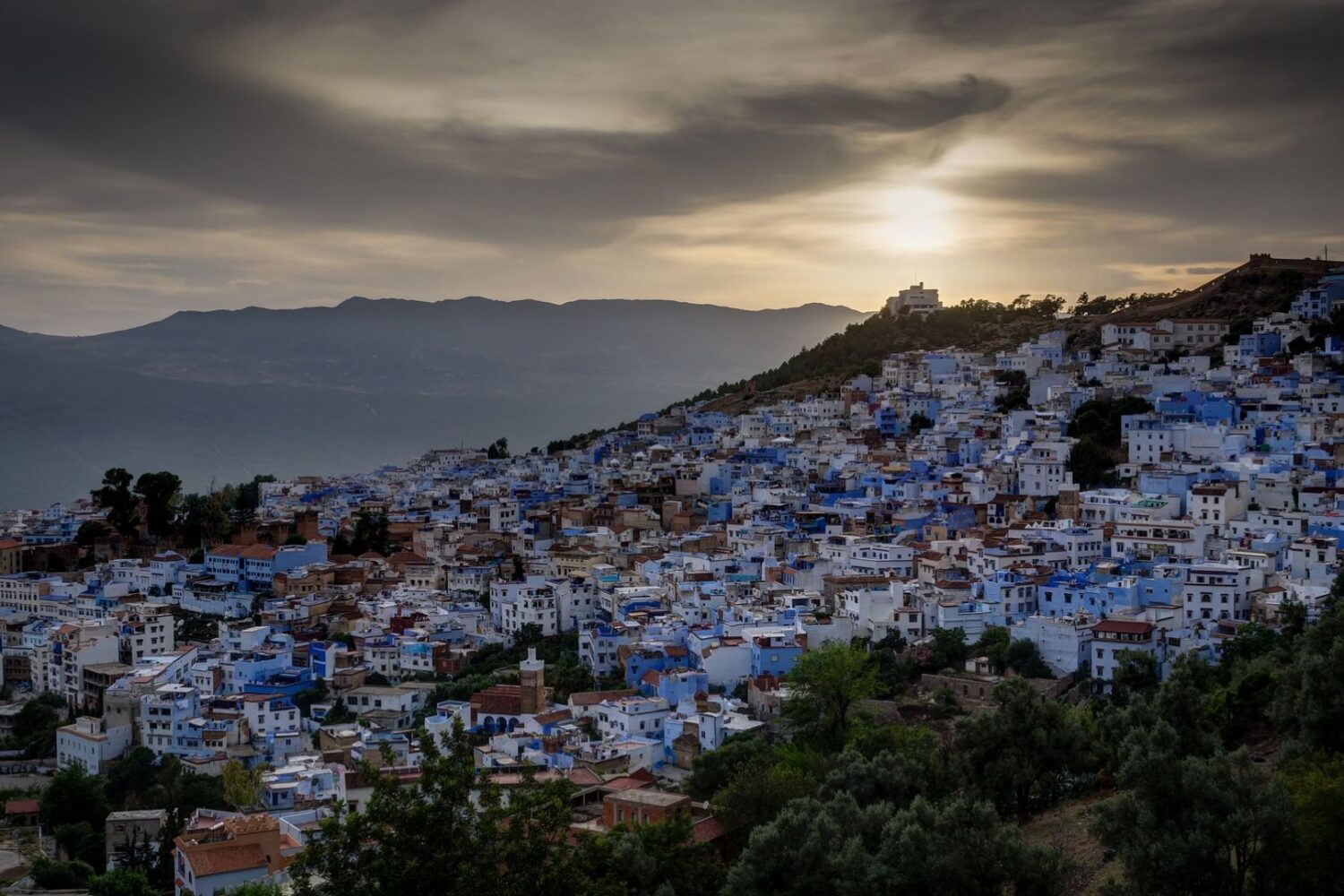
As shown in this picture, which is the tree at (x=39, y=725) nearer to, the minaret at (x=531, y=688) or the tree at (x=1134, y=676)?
the minaret at (x=531, y=688)

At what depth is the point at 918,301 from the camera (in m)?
58.0

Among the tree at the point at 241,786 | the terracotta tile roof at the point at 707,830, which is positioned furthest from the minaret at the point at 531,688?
the terracotta tile roof at the point at 707,830

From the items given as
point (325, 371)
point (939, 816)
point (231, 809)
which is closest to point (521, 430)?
point (325, 371)

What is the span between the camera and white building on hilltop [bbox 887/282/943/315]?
189ft

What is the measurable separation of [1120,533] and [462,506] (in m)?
19.1

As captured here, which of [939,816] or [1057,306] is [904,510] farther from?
[1057,306]

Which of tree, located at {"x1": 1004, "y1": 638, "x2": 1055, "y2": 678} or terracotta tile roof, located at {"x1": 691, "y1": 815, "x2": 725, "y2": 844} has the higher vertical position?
tree, located at {"x1": 1004, "y1": 638, "x2": 1055, "y2": 678}

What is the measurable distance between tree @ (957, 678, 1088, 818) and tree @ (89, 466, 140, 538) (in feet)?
90.8

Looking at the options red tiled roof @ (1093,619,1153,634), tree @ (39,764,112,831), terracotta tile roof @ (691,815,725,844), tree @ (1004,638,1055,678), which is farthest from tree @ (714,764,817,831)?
tree @ (39,764,112,831)

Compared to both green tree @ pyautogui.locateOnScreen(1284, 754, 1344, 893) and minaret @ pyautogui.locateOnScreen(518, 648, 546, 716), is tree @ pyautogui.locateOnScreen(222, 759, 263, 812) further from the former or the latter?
green tree @ pyautogui.locateOnScreen(1284, 754, 1344, 893)

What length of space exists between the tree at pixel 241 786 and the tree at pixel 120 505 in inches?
668

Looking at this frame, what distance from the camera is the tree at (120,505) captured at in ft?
116

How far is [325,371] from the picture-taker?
461 ft

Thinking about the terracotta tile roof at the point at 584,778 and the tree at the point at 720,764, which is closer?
the tree at the point at 720,764
